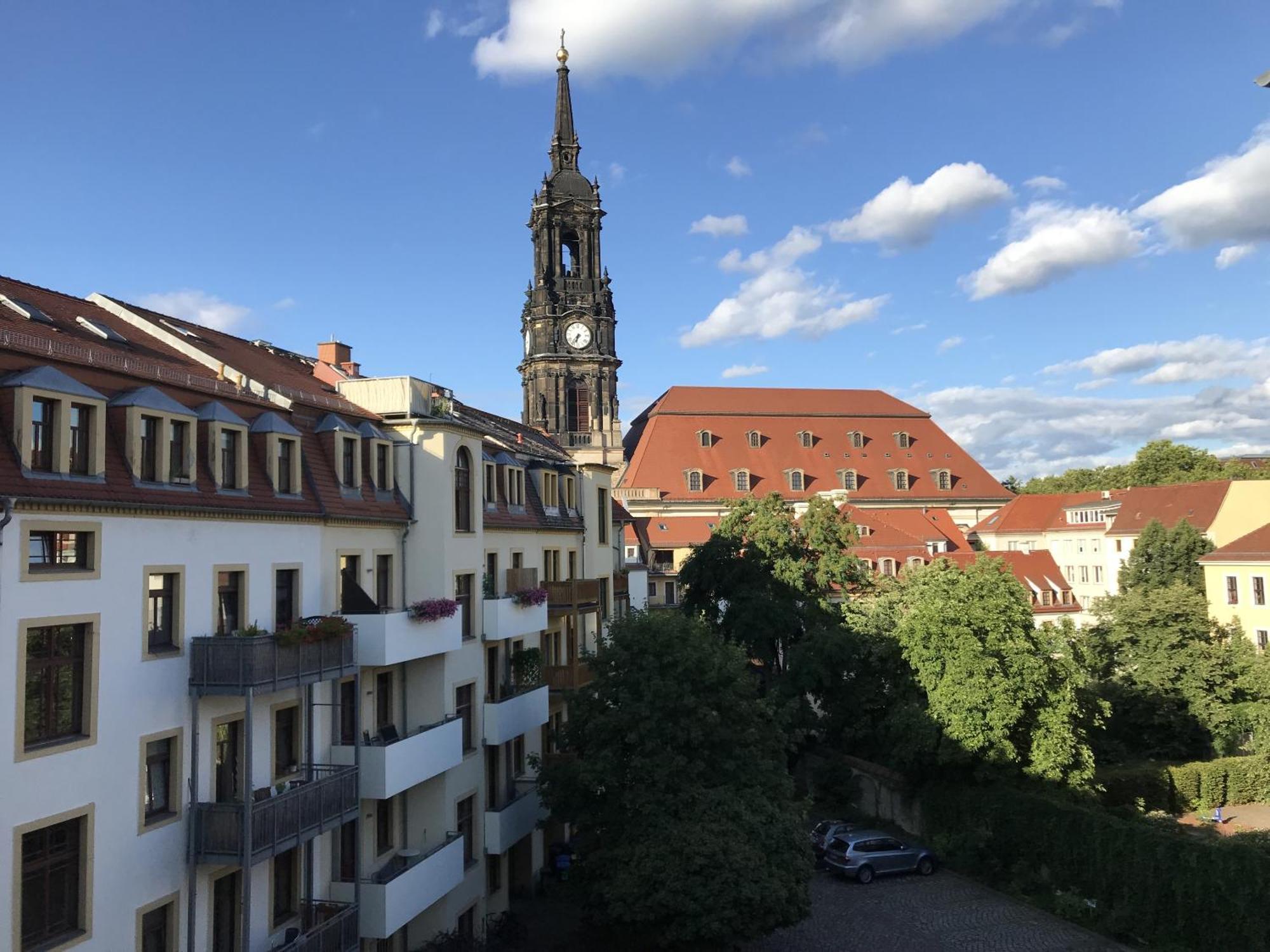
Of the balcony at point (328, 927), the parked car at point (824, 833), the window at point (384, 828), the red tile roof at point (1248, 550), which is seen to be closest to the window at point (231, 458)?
the balcony at point (328, 927)

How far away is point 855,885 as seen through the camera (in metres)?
32.1

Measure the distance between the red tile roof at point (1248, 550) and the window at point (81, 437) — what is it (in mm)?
53559

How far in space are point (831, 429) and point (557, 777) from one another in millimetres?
72163

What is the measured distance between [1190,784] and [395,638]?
1237 inches

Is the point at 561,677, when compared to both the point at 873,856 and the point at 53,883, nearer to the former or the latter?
the point at 873,856

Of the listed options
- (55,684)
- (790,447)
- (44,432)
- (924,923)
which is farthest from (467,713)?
(790,447)

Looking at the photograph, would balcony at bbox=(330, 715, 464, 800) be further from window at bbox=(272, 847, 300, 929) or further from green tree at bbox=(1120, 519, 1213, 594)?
green tree at bbox=(1120, 519, 1213, 594)

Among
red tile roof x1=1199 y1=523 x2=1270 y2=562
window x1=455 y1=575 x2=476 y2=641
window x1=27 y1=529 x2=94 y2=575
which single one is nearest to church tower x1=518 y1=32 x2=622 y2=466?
A: red tile roof x1=1199 y1=523 x2=1270 y2=562

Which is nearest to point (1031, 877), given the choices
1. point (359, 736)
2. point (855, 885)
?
point (855, 885)

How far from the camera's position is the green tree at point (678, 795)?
21.5 meters

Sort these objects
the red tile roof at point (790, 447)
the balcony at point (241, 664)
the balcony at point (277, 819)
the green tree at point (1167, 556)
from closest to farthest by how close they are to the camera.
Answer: the balcony at point (277, 819) < the balcony at point (241, 664) < the green tree at point (1167, 556) < the red tile roof at point (790, 447)

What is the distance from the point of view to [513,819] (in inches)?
1024

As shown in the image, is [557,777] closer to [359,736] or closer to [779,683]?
[359,736]

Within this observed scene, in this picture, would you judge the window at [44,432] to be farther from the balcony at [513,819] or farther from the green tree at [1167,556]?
the green tree at [1167,556]
